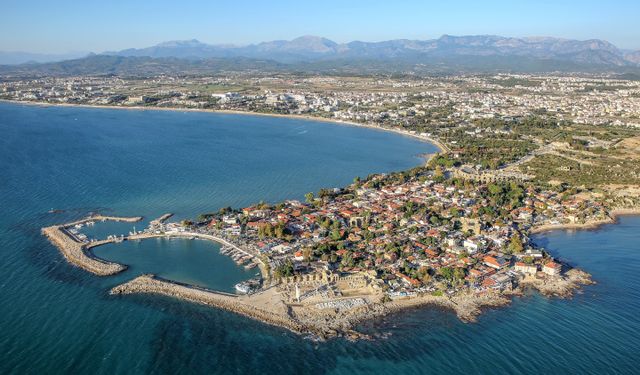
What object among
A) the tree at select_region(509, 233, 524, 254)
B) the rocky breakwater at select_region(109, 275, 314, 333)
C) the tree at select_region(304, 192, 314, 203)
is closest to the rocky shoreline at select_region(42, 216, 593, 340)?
the rocky breakwater at select_region(109, 275, 314, 333)

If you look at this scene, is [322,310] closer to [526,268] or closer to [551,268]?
[526,268]

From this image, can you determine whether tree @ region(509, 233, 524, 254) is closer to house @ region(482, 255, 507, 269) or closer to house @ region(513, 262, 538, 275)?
house @ region(482, 255, 507, 269)

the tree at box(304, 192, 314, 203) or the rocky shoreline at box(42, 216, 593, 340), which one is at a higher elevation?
the tree at box(304, 192, 314, 203)

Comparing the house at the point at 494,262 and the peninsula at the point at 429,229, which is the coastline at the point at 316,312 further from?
the house at the point at 494,262

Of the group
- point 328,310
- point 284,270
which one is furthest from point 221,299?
point 328,310

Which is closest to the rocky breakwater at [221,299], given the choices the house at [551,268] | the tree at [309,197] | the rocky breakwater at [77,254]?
the rocky breakwater at [77,254]
